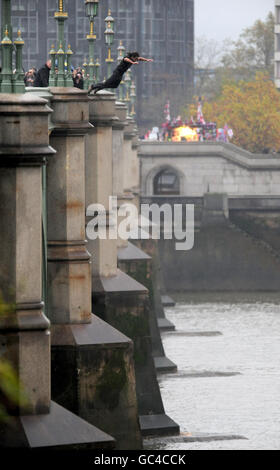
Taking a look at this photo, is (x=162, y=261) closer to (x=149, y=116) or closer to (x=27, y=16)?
(x=27, y=16)

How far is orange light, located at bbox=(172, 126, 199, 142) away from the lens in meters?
112

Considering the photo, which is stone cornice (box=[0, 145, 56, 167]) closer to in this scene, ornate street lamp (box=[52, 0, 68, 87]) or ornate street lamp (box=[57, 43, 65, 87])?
ornate street lamp (box=[52, 0, 68, 87])

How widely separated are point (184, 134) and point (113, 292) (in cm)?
8133

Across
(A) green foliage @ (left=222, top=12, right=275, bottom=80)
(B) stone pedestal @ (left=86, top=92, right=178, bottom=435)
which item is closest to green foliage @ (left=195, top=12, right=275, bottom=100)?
(A) green foliage @ (left=222, top=12, right=275, bottom=80)

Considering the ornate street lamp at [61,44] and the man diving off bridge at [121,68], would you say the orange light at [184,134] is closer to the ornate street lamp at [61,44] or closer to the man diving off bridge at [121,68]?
the man diving off bridge at [121,68]

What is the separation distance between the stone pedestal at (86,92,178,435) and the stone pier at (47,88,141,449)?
602 centimetres

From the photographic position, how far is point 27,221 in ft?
59.9

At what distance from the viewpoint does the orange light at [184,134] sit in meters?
112

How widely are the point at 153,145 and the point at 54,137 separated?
7923 cm

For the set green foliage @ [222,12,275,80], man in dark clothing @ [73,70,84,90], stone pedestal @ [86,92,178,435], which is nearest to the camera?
man in dark clothing @ [73,70,84,90]

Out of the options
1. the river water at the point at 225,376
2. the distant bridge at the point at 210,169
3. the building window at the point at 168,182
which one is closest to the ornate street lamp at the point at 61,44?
the river water at the point at 225,376

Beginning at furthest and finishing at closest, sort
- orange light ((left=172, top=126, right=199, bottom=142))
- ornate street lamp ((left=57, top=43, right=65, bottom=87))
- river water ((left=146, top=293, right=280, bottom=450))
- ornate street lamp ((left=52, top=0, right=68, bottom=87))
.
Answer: orange light ((left=172, top=126, right=199, bottom=142)) < river water ((left=146, top=293, right=280, bottom=450)) < ornate street lamp ((left=57, top=43, right=65, bottom=87)) < ornate street lamp ((left=52, top=0, right=68, bottom=87))

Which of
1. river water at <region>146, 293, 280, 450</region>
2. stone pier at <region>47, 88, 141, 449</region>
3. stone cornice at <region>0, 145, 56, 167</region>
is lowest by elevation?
river water at <region>146, 293, 280, 450</region>

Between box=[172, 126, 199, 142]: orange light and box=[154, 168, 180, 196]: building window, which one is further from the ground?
box=[172, 126, 199, 142]: orange light
